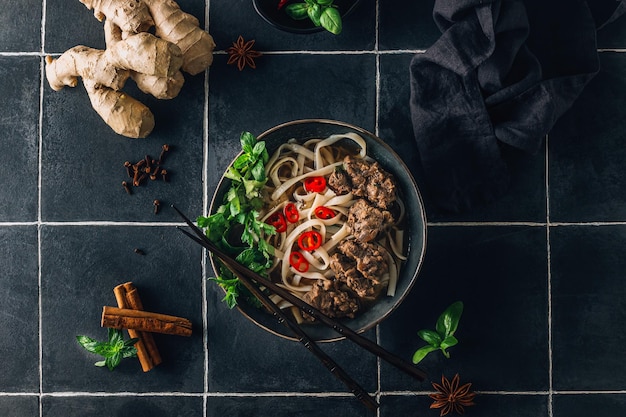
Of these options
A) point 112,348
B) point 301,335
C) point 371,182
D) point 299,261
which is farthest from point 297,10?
point 112,348

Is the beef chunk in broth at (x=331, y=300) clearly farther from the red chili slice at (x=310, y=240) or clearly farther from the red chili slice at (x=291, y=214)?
the red chili slice at (x=291, y=214)

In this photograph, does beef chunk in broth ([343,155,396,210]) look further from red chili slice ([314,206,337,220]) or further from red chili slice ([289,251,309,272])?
red chili slice ([289,251,309,272])

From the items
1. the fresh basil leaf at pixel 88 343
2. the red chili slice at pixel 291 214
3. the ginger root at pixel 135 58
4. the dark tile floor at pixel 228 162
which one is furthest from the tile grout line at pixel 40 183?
the red chili slice at pixel 291 214

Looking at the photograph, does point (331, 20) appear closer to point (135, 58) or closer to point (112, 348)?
point (135, 58)

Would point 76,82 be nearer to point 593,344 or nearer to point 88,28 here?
point 88,28

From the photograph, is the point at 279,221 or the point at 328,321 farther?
the point at 279,221

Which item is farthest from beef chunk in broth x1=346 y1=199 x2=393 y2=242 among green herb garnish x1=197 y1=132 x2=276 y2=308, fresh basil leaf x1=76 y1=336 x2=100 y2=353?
fresh basil leaf x1=76 y1=336 x2=100 y2=353
